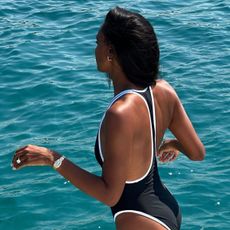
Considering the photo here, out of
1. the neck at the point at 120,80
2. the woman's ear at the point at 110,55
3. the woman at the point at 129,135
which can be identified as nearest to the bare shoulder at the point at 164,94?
the woman at the point at 129,135

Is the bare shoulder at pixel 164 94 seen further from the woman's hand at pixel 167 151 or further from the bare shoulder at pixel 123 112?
the woman's hand at pixel 167 151

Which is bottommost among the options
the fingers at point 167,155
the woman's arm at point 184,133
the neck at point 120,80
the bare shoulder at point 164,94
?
the fingers at point 167,155

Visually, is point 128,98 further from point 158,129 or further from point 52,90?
point 52,90

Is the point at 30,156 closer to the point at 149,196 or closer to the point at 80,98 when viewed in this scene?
the point at 149,196

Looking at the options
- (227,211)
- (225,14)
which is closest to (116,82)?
(227,211)

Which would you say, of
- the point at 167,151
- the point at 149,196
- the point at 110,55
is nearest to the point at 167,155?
the point at 167,151

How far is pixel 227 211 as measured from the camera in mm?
5551

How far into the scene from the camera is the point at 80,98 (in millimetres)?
7738

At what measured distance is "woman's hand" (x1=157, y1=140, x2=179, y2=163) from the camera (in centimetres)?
324

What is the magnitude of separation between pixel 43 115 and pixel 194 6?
16.1ft

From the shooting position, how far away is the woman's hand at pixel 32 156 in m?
2.70

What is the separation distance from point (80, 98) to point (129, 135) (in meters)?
5.15

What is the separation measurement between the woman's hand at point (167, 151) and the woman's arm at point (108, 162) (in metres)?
0.61

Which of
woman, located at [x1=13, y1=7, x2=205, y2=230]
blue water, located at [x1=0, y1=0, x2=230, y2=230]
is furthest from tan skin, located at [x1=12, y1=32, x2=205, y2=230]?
blue water, located at [x1=0, y1=0, x2=230, y2=230]
